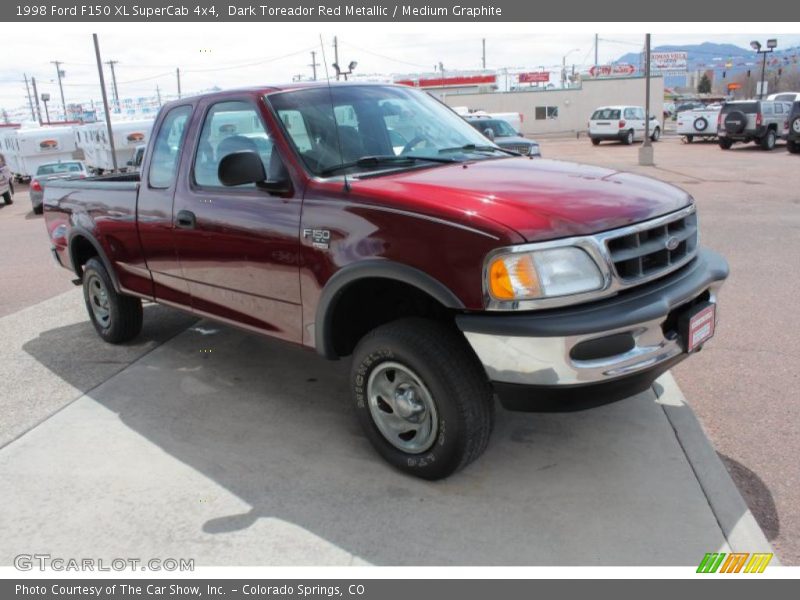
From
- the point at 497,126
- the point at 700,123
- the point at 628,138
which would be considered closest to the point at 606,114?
the point at 628,138

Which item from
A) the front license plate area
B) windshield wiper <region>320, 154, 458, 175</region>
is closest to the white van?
windshield wiper <region>320, 154, 458, 175</region>

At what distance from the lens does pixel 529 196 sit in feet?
10.3

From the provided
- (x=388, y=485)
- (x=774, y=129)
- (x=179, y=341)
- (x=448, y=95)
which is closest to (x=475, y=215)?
(x=388, y=485)

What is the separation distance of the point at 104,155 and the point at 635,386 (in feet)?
95.3

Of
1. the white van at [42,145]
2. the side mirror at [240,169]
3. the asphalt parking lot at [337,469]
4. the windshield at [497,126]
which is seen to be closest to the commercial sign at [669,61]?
the white van at [42,145]

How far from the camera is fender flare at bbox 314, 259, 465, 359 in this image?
3.04 metres

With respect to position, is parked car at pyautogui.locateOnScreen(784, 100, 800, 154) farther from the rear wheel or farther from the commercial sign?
the commercial sign

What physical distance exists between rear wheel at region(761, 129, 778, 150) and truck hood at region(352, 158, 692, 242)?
26.2m

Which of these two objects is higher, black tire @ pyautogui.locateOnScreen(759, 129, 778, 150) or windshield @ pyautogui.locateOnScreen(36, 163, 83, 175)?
windshield @ pyautogui.locateOnScreen(36, 163, 83, 175)

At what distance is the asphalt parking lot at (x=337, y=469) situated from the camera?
3.00 metres

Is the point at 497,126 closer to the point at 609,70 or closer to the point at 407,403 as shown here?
the point at 407,403

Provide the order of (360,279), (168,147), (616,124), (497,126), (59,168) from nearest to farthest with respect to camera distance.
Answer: (360,279) → (168,147) → (497,126) → (59,168) → (616,124)

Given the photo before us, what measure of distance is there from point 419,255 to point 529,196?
1.87 ft

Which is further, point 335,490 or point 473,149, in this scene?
point 473,149
